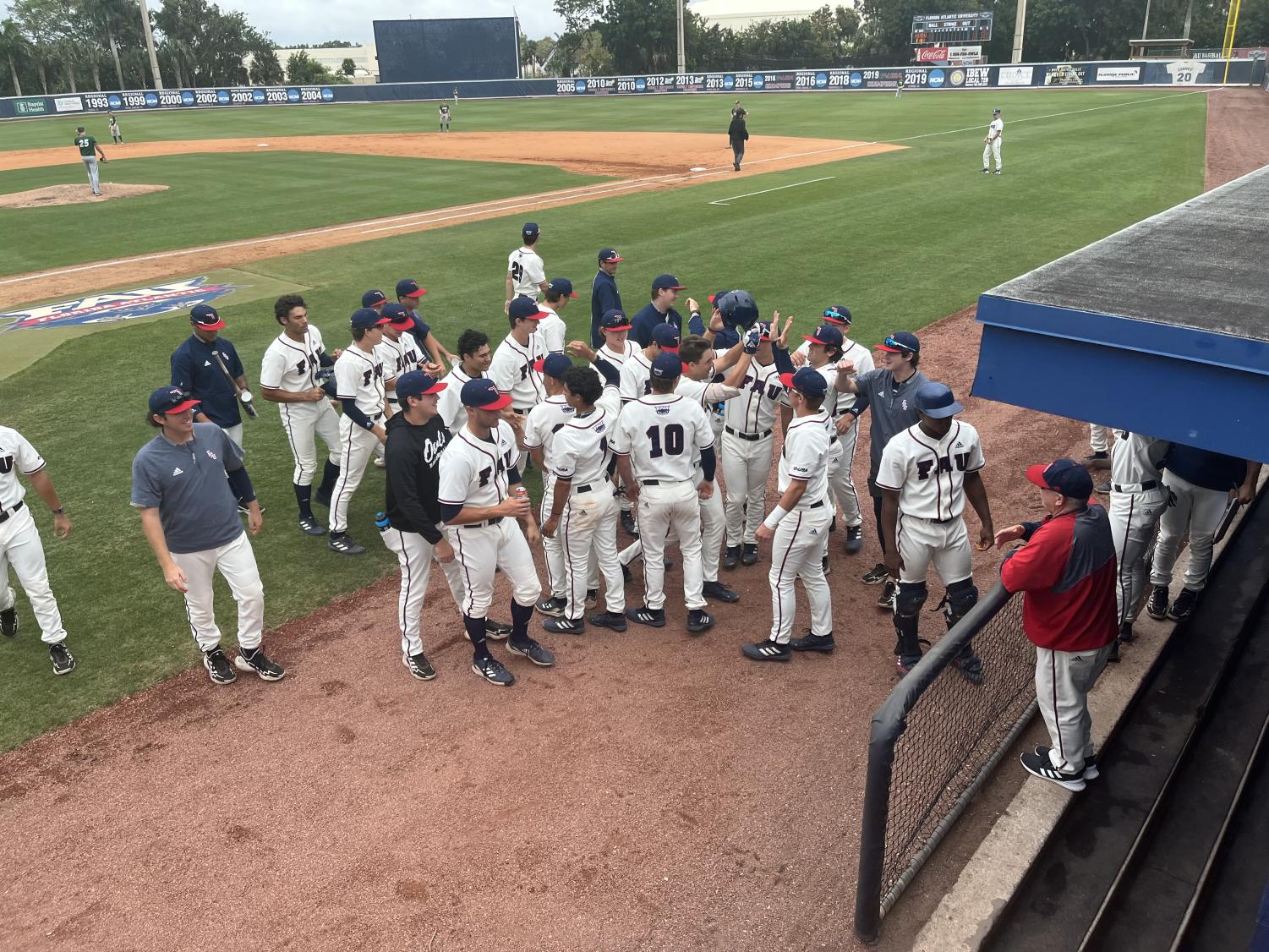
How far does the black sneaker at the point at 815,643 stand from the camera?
5844mm

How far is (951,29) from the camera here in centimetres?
5641

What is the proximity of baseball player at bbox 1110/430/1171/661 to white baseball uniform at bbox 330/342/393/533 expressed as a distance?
550cm

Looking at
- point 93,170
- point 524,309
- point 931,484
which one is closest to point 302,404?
→ point 524,309

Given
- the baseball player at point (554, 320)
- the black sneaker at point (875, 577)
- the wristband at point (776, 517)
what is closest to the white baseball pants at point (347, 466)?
the baseball player at point (554, 320)

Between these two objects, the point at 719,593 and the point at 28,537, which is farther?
the point at 719,593

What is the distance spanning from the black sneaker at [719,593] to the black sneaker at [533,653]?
1344 mm

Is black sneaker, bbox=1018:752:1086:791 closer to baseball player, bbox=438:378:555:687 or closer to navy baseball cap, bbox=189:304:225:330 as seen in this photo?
baseball player, bbox=438:378:555:687

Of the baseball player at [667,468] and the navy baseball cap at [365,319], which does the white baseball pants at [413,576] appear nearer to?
the baseball player at [667,468]

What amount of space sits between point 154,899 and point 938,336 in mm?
10943

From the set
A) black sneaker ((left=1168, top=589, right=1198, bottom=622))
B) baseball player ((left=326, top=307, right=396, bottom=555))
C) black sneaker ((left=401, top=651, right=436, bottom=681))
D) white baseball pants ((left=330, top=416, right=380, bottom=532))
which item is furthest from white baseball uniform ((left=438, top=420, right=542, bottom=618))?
black sneaker ((left=1168, top=589, right=1198, bottom=622))

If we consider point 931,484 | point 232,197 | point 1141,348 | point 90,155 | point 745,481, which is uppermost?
point 90,155

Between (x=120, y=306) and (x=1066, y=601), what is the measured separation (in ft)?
50.5

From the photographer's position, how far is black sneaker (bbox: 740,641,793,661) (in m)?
5.75

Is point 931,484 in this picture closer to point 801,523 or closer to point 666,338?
point 801,523
